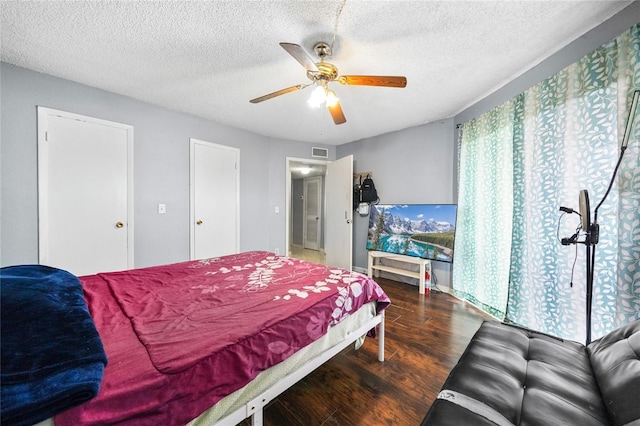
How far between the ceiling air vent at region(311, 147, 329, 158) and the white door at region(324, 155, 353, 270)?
0.40m

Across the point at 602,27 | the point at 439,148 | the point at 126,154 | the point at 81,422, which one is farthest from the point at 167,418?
the point at 439,148

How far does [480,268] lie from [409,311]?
94 centimetres

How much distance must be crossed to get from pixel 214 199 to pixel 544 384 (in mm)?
3622

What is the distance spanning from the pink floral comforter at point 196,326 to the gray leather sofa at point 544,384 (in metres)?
0.66

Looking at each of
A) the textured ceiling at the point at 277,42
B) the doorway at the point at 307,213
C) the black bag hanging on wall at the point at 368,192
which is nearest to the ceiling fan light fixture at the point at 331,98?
the textured ceiling at the point at 277,42

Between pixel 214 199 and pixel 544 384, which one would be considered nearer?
pixel 544 384

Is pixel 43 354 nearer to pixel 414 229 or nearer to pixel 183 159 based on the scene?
pixel 183 159

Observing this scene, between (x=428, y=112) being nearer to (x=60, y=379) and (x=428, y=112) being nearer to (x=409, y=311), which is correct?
(x=409, y=311)

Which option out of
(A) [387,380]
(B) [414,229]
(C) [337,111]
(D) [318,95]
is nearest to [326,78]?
Result: (D) [318,95]

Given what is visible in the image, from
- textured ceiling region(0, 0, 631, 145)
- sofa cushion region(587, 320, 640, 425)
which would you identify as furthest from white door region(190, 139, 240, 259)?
sofa cushion region(587, 320, 640, 425)

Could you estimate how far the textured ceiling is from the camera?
148 cm

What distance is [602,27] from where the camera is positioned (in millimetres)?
1607

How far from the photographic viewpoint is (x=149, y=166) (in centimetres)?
287

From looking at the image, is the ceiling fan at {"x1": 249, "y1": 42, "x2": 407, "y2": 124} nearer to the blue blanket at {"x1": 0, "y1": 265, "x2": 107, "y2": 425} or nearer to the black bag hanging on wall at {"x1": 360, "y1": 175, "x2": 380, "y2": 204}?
the blue blanket at {"x1": 0, "y1": 265, "x2": 107, "y2": 425}
